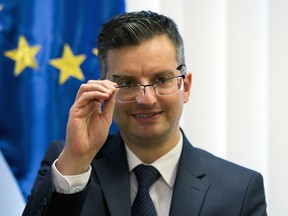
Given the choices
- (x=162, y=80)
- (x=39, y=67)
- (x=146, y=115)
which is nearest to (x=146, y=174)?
(x=146, y=115)

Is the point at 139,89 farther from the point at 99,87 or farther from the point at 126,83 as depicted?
the point at 99,87

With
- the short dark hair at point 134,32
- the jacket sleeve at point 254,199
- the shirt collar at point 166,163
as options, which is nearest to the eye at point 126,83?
the short dark hair at point 134,32

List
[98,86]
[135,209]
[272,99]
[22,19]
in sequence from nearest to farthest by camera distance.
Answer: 1. [98,86]
2. [135,209]
3. [22,19]
4. [272,99]

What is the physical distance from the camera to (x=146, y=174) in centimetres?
133

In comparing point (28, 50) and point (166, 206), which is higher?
point (28, 50)

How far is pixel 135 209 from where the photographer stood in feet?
4.17

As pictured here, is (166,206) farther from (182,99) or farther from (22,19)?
(22,19)

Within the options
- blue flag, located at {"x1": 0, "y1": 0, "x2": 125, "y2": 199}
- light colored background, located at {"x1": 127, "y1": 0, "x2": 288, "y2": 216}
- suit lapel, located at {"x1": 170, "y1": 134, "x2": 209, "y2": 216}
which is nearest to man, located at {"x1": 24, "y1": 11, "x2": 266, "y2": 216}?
suit lapel, located at {"x1": 170, "y1": 134, "x2": 209, "y2": 216}

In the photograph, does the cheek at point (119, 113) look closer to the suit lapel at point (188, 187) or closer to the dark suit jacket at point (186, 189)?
the dark suit jacket at point (186, 189)

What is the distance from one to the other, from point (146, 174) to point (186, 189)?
129mm

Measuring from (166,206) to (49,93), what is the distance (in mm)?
741

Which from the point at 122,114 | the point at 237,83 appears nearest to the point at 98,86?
the point at 122,114

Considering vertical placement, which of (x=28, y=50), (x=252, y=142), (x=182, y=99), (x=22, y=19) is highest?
(x=22, y=19)

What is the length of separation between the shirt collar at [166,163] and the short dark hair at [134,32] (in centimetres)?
28
